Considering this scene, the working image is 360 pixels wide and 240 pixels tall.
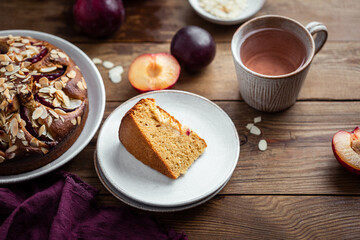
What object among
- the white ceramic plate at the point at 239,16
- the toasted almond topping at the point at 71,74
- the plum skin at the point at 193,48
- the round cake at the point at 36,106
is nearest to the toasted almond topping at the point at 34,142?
the round cake at the point at 36,106

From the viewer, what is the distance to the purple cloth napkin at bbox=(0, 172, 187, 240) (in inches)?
43.2

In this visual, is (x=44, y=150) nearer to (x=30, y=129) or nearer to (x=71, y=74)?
(x=30, y=129)

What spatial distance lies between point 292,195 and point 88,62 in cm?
82

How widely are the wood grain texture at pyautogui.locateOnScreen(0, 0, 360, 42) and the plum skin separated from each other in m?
0.16

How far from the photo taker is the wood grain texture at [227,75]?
1.43m

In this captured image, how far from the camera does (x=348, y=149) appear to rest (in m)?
1.18

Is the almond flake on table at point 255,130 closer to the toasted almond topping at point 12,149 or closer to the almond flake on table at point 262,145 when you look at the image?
the almond flake on table at point 262,145

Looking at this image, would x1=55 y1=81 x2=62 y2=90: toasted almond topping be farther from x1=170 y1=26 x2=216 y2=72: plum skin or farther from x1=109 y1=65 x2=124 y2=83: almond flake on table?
x1=170 y1=26 x2=216 y2=72: plum skin

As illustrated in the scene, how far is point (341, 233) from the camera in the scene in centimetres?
112

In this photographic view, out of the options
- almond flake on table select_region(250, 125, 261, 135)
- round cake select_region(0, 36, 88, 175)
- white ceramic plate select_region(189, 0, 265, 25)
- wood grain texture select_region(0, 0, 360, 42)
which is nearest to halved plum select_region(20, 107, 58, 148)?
round cake select_region(0, 36, 88, 175)

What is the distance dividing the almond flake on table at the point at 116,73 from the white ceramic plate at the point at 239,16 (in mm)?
396

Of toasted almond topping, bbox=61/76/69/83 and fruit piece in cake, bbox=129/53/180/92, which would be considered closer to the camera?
toasted almond topping, bbox=61/76/69/83

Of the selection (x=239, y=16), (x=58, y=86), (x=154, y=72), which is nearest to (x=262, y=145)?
(x=154, y=72)

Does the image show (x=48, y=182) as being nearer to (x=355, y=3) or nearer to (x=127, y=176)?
(x=127, y=176)
